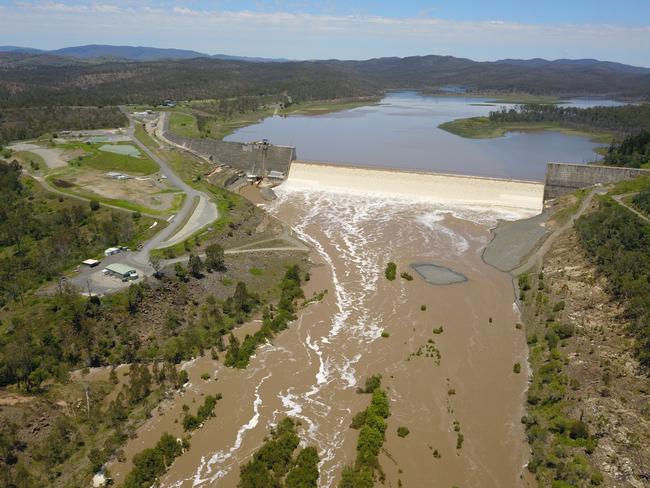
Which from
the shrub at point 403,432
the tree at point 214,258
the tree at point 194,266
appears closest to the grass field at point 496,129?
the tree at point 214,258

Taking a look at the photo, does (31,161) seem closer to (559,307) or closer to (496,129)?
(559,307)

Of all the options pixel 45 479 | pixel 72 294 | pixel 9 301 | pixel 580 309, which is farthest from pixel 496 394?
pixel 9 301

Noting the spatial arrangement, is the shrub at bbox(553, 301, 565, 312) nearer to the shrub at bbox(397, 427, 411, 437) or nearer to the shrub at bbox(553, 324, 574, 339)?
the shrub at bbox(553, 324, 574, 339)

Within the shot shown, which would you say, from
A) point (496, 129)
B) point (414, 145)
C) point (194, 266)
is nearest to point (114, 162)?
point (194, 266)

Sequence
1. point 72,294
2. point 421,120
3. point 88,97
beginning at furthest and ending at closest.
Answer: point 421,120 → point 88,97 → point 72,294

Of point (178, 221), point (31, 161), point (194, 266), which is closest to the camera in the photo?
point (194, 266)

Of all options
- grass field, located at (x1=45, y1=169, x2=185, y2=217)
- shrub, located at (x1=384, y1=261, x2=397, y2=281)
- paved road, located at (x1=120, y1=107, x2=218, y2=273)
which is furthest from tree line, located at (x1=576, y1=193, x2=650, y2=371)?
grass field, located at (x1=45, y1=169, x2=185, y2=217)

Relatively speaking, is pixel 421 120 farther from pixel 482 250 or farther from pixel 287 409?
pixel 287 409

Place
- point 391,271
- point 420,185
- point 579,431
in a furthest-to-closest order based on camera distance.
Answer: point 420,185
point 391,271
point 579,431
